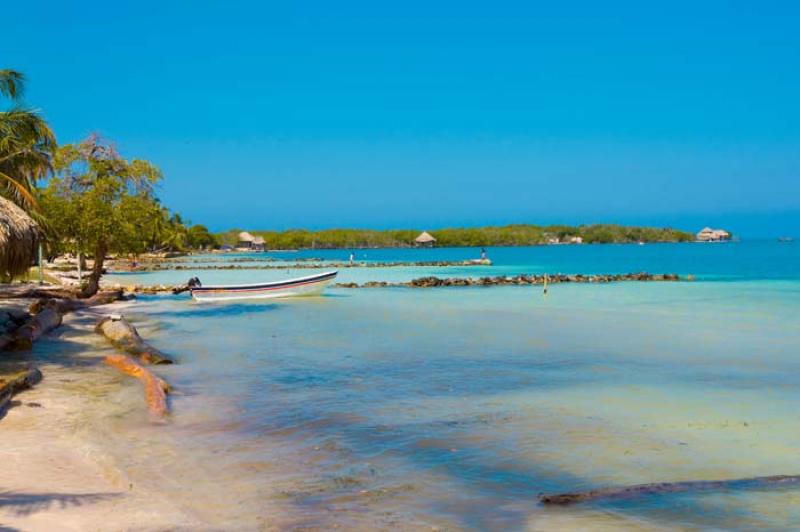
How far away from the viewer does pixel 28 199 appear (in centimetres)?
1510

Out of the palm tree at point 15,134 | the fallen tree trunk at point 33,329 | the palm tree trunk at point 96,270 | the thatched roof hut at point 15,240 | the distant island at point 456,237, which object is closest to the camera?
the thatched roof hut at point 15,240

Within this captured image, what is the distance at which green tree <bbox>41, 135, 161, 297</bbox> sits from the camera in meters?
20.0

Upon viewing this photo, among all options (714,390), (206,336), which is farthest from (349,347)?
(714,390)

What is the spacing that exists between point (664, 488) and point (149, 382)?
6.38 meters

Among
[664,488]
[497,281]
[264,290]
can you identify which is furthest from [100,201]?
[497,281]

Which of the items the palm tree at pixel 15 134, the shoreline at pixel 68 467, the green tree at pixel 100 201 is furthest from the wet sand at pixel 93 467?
the green tree at pixel 100 201

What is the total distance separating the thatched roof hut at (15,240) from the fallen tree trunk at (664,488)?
9.00 metres

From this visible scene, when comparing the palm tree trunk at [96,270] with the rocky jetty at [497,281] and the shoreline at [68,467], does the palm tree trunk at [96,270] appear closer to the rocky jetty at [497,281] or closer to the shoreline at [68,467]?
the shoreline at [68,467]

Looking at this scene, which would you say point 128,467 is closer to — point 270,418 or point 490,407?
point 270,418

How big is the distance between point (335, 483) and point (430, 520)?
3.54 feet

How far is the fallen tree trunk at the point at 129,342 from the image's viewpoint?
11852 mm

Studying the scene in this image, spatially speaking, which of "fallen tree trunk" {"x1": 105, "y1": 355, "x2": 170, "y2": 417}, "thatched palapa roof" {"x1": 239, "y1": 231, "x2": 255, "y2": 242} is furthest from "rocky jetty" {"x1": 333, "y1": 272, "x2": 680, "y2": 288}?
"thatched palapa roof" {"x1": 239, "y1": 231, "x2": 255, "y2": 242}

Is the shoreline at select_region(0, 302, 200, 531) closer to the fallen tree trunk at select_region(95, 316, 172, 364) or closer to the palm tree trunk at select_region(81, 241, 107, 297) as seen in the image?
the fallen tree trunk at select_region(95, 316, 172, 364)

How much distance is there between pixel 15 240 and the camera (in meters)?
11.1
